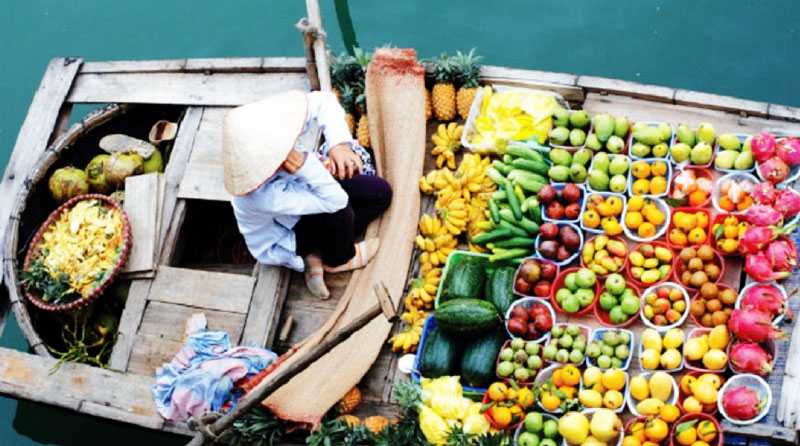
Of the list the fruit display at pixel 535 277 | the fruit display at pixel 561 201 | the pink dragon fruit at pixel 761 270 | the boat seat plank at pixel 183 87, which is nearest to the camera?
the pink dragon fruit at pixel 761 270

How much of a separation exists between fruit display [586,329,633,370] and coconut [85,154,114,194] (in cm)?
305

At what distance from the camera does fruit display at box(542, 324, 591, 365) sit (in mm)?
4012

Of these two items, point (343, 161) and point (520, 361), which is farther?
point (343, 161)

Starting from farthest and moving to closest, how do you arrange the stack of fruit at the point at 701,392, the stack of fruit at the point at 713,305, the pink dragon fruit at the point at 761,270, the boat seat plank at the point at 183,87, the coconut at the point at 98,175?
1. the coconut at the point at 98,175
2. the boat seat plank at the point at 183,87
3. the stack of fruit at the point at 713,305
4. the pink dragon fruit at the point at 761,270
5. the stack of fruit at the point at 701,392

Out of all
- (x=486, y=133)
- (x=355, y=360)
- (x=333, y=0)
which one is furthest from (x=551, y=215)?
(x=333, y=0)

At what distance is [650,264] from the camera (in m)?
4.11

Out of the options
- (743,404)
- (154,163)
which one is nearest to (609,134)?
(743,404)

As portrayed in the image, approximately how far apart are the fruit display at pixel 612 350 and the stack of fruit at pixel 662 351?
0.24ft

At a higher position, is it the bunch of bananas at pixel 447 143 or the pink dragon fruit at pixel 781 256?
the bunch of bananas at pixel 447 143

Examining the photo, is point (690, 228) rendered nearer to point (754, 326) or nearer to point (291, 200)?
point (754, 326)

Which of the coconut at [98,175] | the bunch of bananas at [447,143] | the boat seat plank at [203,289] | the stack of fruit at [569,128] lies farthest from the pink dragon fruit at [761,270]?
the coconut at [98,175]

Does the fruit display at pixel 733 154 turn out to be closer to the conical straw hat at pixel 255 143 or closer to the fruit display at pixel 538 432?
the fruit display at pixel 538 432

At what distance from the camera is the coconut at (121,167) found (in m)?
5.14

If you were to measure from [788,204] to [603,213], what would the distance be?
2.74 feet
